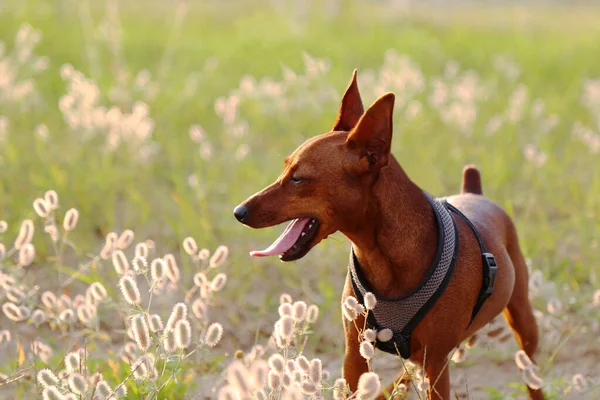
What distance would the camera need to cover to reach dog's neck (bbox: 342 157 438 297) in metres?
2.43

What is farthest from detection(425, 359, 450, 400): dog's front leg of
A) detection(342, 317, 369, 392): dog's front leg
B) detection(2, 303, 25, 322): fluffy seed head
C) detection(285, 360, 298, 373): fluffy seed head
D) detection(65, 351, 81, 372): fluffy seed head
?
detection(2, 303, 25, 322): fluffy seed head

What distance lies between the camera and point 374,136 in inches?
92.0

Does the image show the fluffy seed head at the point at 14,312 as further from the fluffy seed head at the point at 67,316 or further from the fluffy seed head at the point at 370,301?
the fluffy seed head at the point at 370,301

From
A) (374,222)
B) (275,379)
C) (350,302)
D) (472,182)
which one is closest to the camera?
(275,379)

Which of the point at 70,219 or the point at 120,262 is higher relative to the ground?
the point at 70,219

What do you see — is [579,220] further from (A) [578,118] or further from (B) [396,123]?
(A) [578,118]

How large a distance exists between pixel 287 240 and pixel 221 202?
3.19m

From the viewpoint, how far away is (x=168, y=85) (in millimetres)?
8094

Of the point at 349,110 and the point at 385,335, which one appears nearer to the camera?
the point at 385,335

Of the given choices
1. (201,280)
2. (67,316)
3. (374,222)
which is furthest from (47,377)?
(374,222)

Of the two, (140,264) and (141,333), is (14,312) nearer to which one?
(140,264)

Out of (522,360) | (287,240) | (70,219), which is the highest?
(70,219)

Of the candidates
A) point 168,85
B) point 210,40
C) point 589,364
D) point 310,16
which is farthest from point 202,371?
point 310,16

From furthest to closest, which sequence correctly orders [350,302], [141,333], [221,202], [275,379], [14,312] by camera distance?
[221,202], [14,312], [350,302], [141,333], [275,379]
